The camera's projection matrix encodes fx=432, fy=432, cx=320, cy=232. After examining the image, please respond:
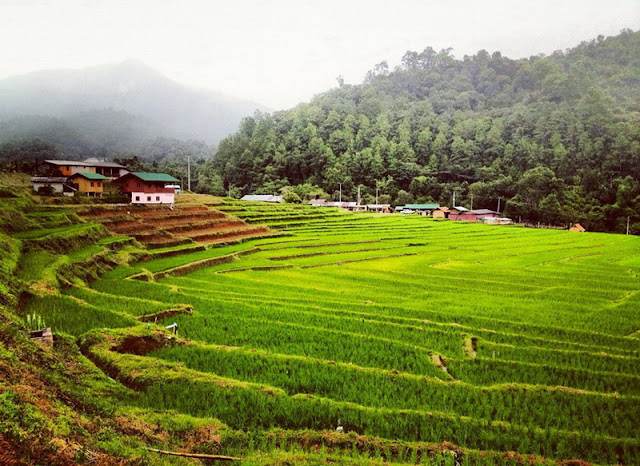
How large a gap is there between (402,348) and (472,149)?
94.8 metres

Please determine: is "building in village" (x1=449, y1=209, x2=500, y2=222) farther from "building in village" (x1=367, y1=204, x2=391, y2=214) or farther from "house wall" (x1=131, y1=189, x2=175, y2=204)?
"house wall" (x1=131, y1=189, x2=175, y2=204)

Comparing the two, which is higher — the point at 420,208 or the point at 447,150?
the point at 447,150

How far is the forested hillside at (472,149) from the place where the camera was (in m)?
72.4

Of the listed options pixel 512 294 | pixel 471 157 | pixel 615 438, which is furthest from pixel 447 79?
pixel 615 438

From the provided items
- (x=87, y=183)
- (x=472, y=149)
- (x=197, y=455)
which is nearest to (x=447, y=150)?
(x=472, y=149)

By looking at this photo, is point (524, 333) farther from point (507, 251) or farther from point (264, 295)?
point (507, 251)

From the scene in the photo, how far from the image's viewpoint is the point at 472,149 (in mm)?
96500

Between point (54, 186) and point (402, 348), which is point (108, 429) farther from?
point (54, 186)

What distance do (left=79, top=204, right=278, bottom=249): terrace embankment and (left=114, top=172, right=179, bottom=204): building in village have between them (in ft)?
5.98

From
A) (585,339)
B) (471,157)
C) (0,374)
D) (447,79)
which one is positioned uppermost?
(447,79)

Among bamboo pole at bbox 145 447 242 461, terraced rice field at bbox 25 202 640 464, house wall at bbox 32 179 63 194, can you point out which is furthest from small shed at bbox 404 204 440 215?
bamboo pole at bbox 145 447 242 461

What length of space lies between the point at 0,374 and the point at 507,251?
107 ft

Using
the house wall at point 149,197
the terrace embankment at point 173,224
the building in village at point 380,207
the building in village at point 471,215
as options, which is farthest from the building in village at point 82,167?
the building in village at point 471,215

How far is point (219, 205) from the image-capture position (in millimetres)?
42688
